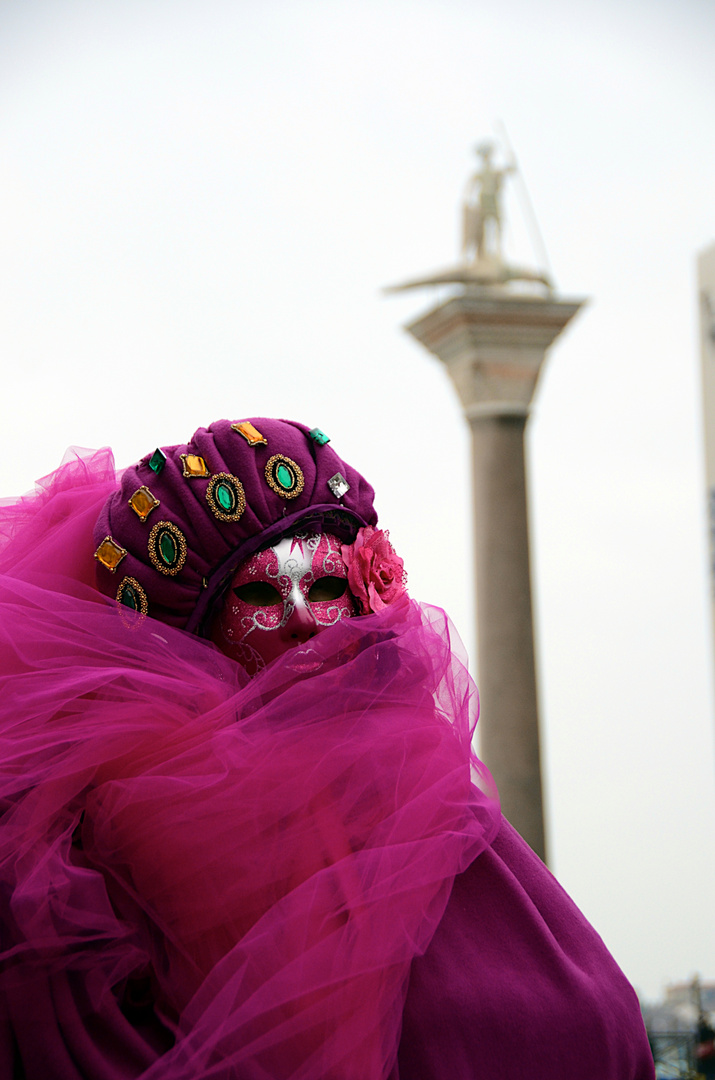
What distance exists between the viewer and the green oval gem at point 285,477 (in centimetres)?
141

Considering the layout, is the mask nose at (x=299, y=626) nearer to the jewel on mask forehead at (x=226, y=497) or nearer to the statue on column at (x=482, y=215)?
the jewel on mask forehead at (x=226, y=497)

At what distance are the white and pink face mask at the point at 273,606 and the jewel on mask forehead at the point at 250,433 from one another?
0.13m

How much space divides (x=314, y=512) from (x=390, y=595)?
14 centimetres

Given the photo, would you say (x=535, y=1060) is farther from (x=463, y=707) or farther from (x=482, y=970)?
(x=463, y=707)

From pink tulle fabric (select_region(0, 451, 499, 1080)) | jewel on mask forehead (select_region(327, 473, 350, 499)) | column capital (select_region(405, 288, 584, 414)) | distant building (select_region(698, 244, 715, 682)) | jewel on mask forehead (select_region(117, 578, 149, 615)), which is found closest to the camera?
pink tulle fabric (select_region(0, 451, 499, 1080))

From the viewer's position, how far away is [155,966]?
119 cm

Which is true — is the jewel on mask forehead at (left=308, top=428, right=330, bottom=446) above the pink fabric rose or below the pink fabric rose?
above

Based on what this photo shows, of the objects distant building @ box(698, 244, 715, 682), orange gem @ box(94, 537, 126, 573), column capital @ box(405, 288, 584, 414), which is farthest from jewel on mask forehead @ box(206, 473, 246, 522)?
distant building @ box(698, 244, 715, 682)

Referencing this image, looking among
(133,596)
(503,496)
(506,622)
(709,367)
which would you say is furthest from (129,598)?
(709,367)

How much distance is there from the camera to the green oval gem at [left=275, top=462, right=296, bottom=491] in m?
1.41

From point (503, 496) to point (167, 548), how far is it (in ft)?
11.2

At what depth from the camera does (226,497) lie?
4.51ft

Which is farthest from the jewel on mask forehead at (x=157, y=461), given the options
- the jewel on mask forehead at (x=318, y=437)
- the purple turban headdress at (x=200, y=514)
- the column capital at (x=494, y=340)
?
the column capital at (x=494, y=340)

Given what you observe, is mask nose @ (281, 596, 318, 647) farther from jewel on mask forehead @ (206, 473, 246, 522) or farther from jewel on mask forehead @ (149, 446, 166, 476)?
jewel on mask forehead @ (149, 446, 166, 476)
